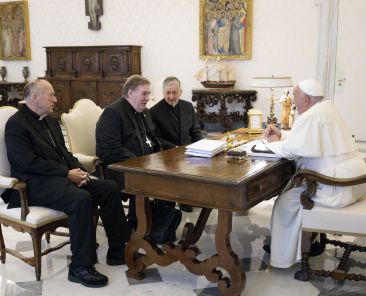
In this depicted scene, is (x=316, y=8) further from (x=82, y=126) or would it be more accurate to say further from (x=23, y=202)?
(x=23, y=202)

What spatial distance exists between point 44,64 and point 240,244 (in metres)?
7.90

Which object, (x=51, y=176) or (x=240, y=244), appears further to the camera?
(x=240, y=244)

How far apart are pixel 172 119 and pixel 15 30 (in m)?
7.31

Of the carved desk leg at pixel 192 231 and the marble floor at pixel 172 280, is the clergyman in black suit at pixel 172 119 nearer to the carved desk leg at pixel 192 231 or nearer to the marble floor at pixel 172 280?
the carved desk leg at pixel 192 231

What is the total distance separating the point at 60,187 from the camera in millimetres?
3051

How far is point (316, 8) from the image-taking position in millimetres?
7402

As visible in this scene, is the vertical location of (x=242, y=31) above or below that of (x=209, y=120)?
above

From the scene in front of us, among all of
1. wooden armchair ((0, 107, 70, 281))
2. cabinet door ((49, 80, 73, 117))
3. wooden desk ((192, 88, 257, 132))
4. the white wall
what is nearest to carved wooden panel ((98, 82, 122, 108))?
the white wall

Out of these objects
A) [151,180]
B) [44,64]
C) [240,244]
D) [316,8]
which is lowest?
[240,244]

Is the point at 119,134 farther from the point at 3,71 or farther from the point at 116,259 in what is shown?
the point at 3,71

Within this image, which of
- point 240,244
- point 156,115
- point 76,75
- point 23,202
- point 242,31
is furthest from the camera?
point 76,75

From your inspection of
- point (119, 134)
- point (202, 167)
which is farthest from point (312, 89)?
point (119, 134)

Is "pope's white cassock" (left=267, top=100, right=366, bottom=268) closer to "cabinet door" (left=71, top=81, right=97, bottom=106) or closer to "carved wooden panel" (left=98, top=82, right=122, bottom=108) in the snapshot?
"carved wooden panel" (left=98, top=82, right=122, bottom=108)

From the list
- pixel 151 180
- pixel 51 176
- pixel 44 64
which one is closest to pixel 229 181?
pixel 151 180
